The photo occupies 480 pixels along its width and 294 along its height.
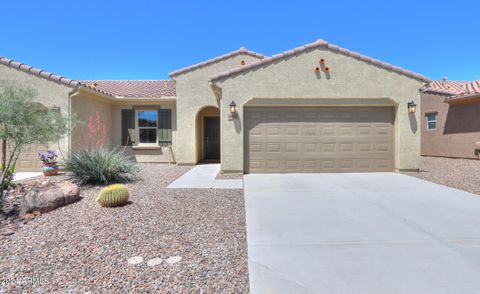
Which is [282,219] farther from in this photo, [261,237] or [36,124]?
[36,124]

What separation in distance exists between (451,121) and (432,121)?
1.48 m

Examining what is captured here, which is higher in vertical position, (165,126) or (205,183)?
(165,126)

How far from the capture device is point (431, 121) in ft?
55.9

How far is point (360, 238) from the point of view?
154 inches

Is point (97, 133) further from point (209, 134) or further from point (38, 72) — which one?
point (209, 134)

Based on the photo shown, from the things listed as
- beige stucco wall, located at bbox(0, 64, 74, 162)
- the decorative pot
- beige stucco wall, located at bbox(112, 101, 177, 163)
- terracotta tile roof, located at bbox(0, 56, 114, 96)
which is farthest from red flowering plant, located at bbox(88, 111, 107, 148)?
the decorative pot

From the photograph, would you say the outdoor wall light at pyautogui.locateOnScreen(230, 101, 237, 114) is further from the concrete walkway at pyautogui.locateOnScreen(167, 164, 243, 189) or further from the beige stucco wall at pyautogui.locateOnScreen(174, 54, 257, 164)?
the beige stucco wall at pyautogui.locateOnScreen(174, 54, 257, 164)

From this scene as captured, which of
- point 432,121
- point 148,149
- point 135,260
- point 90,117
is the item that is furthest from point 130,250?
point 432,121

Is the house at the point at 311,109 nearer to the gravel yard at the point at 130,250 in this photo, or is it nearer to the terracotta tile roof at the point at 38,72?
the terracotta tile roof at the point at 38,72

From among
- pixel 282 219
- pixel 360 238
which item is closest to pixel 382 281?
pixel 360 238

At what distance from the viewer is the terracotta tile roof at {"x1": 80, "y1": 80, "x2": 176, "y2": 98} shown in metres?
14.0

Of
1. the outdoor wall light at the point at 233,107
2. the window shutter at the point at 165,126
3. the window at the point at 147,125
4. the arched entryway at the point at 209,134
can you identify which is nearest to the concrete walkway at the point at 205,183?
the outdoor wall light at the point at 233,107

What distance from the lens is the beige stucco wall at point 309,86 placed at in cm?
959

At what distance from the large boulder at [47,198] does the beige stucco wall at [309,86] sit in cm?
499
